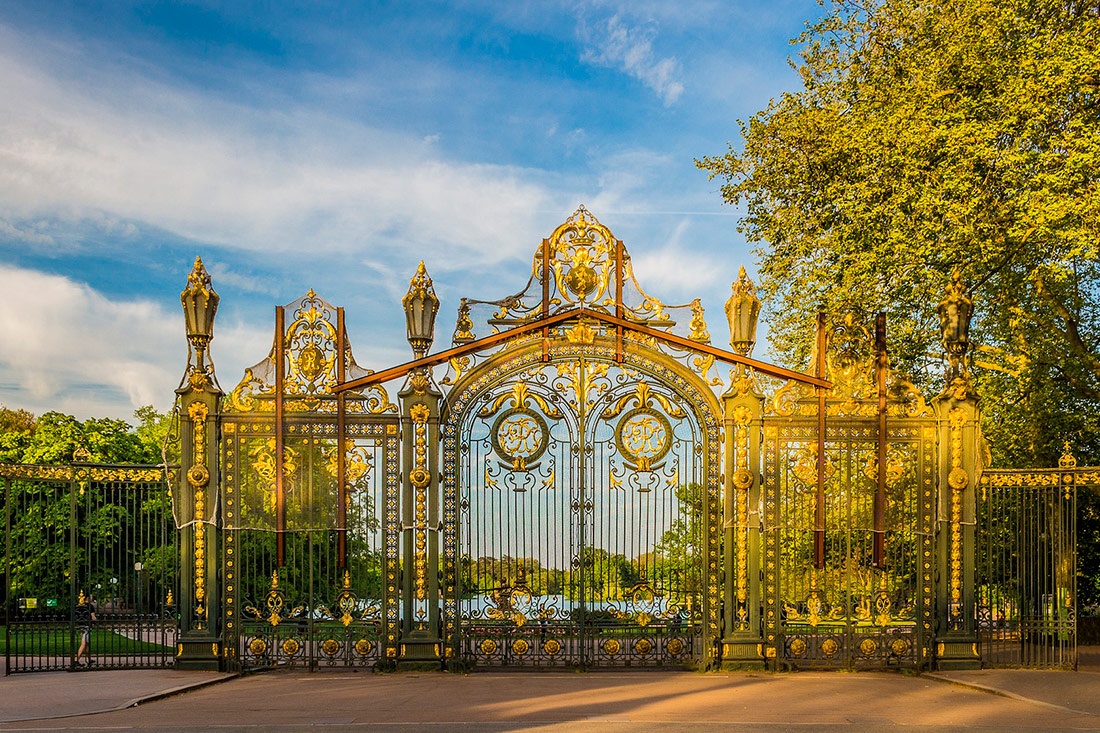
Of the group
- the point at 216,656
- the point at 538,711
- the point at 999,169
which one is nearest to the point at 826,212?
the point at 999,169

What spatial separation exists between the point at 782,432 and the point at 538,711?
4331 millimetres

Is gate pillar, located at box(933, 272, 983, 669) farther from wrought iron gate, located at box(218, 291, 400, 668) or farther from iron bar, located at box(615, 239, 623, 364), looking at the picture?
wrought iron gate, located at box(218, 291, 400, 668)

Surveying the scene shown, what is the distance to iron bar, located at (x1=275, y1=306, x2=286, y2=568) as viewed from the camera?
10.8 m

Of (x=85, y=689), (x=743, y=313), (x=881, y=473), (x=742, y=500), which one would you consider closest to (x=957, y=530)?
(x=881, y=473)

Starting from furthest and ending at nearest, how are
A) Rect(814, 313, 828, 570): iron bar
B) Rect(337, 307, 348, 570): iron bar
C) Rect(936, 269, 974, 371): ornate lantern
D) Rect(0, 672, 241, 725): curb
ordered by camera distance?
1. Rect(936, 269, 974, 371): ornate lantern
2. Rect(337, 307, 348, 570): iron bar
3. Rect(814, 313, 828, 570): iron bar
4. Rect(0, 672, 241, 725): curb

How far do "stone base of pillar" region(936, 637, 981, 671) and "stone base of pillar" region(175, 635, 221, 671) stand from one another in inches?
322

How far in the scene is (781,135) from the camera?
16.5 meters

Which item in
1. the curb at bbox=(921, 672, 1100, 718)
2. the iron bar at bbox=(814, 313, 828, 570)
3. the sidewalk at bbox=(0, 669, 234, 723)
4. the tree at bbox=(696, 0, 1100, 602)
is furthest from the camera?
the tree at bbox=(696, 0, 1100, 602)

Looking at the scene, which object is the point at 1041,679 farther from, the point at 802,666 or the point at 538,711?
the point at 538,711

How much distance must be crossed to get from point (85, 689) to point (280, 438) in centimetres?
318

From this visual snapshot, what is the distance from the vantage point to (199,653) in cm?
1089

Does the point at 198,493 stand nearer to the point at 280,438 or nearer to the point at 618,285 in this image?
the point at 280,438

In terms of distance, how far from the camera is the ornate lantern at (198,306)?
1104cm

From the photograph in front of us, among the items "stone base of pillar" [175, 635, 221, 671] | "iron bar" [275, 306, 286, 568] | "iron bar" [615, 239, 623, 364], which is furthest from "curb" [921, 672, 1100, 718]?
"stone base of pillar" [175, 635, 221, 671]
